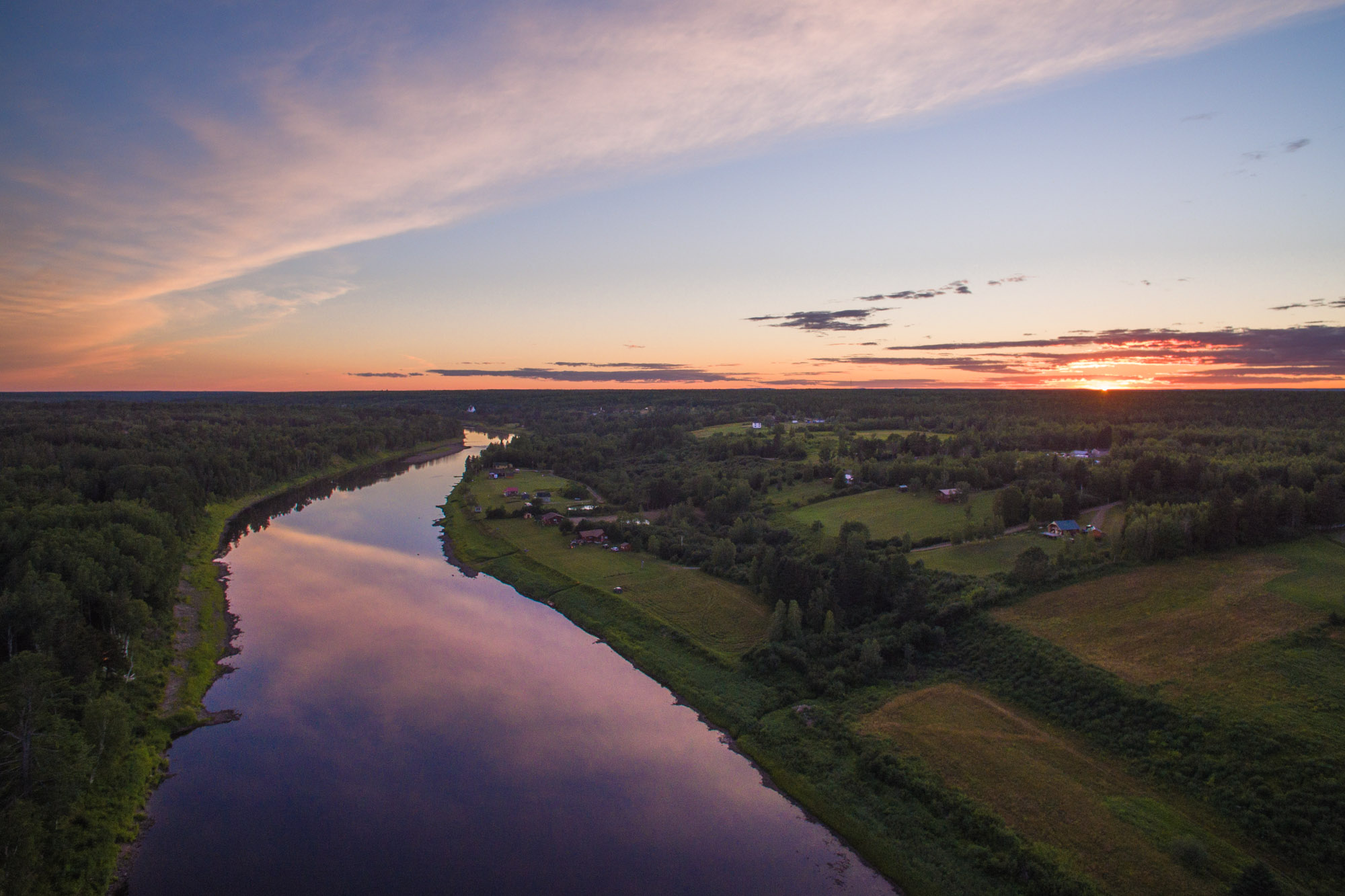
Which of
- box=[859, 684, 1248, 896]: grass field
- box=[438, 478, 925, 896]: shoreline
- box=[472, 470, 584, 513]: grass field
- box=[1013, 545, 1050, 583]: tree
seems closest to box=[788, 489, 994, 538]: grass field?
box=[1013, 545, 1050, 583]: tree

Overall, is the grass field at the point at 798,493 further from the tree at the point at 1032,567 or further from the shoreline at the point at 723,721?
the tree at the point at 1032,567

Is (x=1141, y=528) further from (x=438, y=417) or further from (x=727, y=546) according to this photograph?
(x=438, y=417)

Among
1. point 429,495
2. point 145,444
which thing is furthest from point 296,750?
point 145,444

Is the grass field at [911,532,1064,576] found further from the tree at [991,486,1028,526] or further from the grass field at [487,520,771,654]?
the grass field at [487,520,771,654]

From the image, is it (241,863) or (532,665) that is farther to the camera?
(532,665)

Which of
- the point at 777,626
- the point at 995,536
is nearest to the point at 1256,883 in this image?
the point at 777,626

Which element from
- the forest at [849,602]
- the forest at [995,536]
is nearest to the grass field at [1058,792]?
the forest at [849,602]
